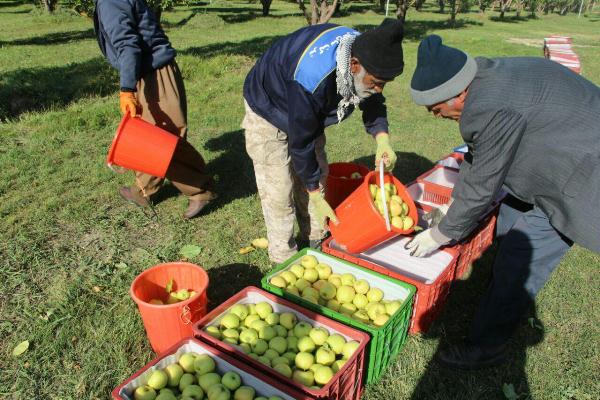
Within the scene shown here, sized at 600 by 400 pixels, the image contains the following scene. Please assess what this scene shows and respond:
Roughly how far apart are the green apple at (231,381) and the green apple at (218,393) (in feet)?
0.12

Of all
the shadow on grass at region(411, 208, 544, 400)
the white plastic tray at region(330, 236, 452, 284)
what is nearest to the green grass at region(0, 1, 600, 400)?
the shadow on grass at region(411, 208, 544, 400)

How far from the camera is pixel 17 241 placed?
385cm

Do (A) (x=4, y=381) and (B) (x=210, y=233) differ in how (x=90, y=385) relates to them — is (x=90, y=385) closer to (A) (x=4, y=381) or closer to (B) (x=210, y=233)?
(A) (x=4, y=381)

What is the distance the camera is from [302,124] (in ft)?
8.23

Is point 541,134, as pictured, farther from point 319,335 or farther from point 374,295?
point 319,335

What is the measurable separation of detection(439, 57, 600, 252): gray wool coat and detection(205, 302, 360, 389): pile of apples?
112 centimetres

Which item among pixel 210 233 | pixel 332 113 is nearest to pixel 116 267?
pixel 210 233

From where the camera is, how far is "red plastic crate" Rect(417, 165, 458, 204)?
3.89 m

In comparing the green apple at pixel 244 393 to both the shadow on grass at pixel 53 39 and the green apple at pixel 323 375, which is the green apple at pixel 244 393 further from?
the shadow on grass at pixel 53 39

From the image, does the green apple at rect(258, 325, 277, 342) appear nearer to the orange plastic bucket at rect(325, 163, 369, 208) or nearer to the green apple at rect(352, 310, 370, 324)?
the green apple at rect(352, 310, 370, 324)

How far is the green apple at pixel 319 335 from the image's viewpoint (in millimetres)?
2281

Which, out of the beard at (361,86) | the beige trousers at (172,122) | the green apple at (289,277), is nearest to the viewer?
the beard at (361,86)

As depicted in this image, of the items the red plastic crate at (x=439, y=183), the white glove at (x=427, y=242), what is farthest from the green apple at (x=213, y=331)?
the red plastic crate at (x=439, y=183)

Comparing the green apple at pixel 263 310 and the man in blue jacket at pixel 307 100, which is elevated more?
the man in blue jacket at pixel 307 100
